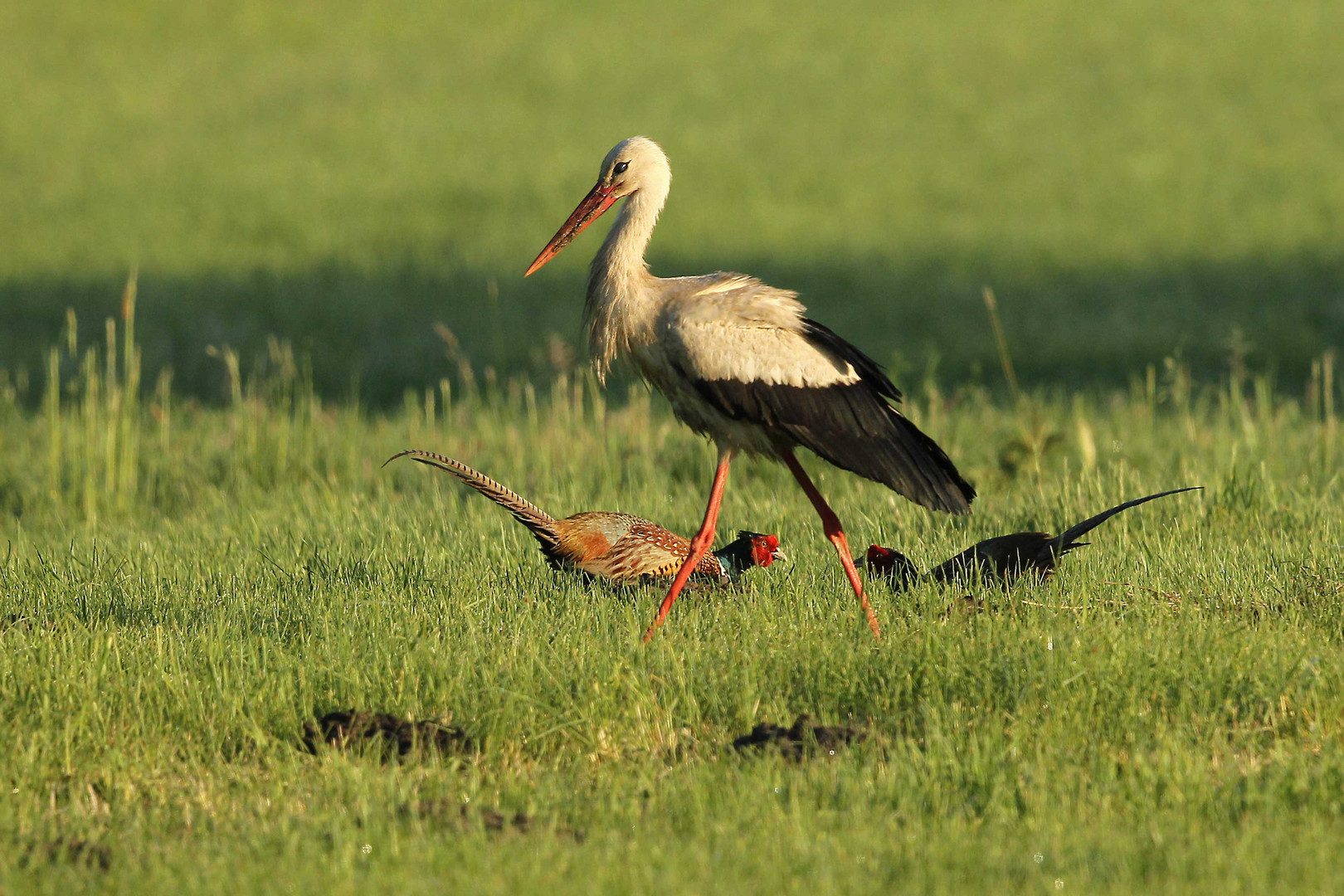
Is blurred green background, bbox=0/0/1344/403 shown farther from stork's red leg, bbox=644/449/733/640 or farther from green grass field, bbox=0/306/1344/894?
green grass field, bbox=0/306/1344/894

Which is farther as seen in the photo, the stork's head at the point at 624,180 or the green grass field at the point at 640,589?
the stork's head at the point at 624,180

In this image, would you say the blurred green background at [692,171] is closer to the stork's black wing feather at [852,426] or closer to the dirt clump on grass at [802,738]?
the stork's black wing feather at [852,426]

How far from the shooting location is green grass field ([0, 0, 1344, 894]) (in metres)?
3.78

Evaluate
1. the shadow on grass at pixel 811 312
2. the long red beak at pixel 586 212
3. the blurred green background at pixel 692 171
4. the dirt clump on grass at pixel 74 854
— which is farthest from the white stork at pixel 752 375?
the shadow on grass at pixel 811 312

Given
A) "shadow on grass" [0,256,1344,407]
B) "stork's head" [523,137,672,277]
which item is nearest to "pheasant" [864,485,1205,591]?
"stork's head" [523,137,672,277]

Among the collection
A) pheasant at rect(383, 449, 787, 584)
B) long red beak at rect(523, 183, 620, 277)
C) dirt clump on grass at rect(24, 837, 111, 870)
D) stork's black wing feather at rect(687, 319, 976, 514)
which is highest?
long red beak at rect(523, 183, 620, 277)

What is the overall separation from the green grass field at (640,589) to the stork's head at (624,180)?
A: 1.54 meters

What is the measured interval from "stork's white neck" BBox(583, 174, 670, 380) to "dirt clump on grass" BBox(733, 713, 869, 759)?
204cm

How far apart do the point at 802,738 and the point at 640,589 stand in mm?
1824

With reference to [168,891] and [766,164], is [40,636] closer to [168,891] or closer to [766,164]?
[168,891]

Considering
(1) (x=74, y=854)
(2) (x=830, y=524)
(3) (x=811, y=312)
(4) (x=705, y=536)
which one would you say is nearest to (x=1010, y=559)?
(2) (x=830, y=524)

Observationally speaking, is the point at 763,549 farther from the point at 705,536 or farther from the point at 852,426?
the point at 852,426

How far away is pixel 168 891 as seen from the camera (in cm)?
344

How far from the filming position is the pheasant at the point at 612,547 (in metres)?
6.23
